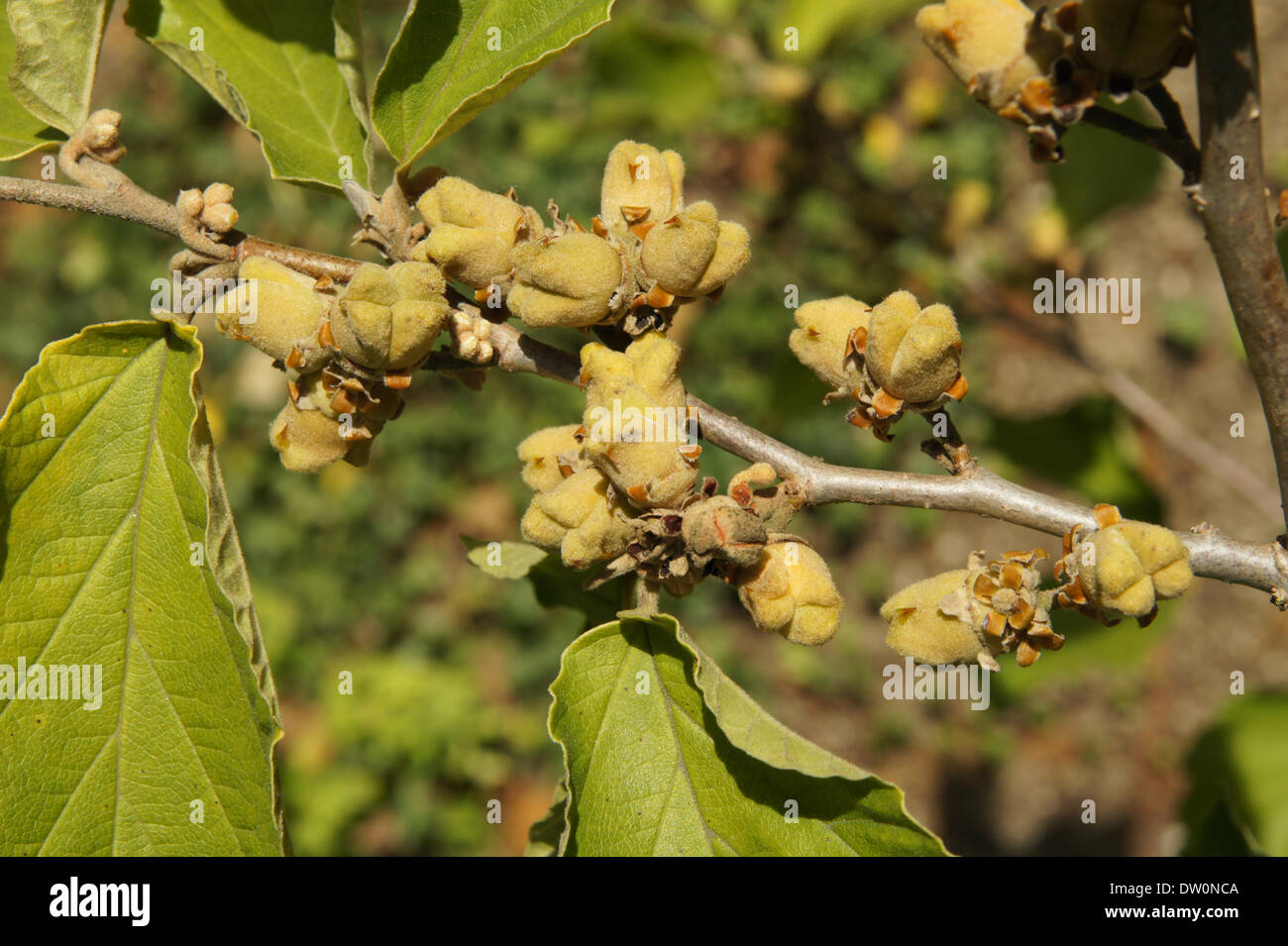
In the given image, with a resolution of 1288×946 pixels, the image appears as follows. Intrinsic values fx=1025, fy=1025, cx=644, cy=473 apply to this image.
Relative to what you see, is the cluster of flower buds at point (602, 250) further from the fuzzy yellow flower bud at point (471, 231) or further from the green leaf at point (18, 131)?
the green leaf at point (18, 131)

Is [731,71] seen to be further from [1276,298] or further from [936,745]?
[936,745]

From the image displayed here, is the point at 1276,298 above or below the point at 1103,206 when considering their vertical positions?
below

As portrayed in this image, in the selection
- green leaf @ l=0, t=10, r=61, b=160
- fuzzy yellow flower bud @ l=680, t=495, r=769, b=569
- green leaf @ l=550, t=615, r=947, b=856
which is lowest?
green leaf @ l=550, t=615, r=947, b=856

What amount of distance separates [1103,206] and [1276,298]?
92.0 inches

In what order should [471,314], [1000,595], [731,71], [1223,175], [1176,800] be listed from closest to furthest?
[1223,175] < [1000,595] < [471,314] < [731,71] < [1176,800]

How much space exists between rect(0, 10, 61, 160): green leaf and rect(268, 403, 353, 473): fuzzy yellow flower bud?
796 mm

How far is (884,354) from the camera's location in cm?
175

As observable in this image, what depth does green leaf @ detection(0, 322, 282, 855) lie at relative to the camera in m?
1.92

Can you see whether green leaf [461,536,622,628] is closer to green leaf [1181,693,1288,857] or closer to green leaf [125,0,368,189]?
green leaf [125,0,368,189]

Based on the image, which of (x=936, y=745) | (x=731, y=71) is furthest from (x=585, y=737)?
(x=936, y=745)

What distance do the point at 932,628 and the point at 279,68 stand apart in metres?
1.83

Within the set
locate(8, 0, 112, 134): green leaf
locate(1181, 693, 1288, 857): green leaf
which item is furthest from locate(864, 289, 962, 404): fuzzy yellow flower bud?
A: locate(1181, 693, 1288, 857): green leaf

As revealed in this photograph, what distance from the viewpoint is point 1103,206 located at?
364 cm

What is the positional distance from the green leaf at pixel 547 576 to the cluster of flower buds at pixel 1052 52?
124 cm
